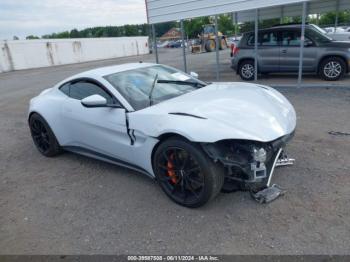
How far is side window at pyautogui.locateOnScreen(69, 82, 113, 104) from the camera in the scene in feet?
12.4

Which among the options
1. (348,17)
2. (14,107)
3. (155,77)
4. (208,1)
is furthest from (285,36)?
(348,17)

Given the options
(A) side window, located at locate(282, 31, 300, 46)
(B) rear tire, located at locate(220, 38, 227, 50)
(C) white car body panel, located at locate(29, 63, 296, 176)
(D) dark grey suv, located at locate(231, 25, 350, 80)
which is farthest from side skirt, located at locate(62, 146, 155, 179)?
(B) rear tire, located at locate(220, 38, 227, 50)

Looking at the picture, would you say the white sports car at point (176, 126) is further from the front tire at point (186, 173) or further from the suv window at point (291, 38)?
the suv window at point (291, 38)

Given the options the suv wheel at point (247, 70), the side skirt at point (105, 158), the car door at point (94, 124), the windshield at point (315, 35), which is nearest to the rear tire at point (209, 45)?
the suv wheel at point (247, 70)

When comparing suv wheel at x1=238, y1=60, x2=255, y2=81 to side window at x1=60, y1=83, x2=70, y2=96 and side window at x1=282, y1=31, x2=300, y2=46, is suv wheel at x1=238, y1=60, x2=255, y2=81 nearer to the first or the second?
side window at x1=282, y1=31, x2=300, y2=46

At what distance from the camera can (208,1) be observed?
9477 mm

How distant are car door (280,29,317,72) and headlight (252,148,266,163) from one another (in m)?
7.43

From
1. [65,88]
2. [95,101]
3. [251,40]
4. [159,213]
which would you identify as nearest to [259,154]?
[159,213]

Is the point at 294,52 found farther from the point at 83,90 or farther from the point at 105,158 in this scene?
the point at 105,158

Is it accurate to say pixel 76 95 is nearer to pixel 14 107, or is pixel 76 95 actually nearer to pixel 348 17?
pixel 14 107

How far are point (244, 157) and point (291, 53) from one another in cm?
763

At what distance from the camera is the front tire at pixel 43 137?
4.69 m

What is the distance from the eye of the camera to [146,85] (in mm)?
3863

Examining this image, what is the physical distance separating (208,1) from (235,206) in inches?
314
